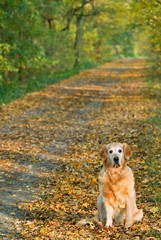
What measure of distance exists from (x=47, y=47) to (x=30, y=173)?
21.8m

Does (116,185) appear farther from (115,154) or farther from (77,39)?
(77,39)

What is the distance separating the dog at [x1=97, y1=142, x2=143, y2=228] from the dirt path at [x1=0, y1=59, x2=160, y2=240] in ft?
1.43

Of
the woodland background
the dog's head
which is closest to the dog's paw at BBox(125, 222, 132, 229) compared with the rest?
the dog's head

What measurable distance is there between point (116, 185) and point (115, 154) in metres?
0.39

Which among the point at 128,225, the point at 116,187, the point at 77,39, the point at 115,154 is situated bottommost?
the point at 128,225

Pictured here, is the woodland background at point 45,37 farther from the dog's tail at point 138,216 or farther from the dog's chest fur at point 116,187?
the dog's chest fur at point 116,187

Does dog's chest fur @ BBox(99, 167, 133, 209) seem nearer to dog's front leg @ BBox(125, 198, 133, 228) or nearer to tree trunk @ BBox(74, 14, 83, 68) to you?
dog's front leg @ BBox(125, 198, 133, 228)

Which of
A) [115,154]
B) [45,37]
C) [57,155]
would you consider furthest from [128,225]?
[45,37]

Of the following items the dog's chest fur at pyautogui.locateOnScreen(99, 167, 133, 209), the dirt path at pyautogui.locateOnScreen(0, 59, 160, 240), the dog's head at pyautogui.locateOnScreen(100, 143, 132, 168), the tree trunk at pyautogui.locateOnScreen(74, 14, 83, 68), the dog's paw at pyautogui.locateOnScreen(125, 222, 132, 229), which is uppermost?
the tree trunk at pyautogui.locateOnScreen(74, 14, 83, 68)

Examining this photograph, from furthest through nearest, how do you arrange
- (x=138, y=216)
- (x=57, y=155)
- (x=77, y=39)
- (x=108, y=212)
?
1. (x=77, y=39)
2. (x=57, y=155)
3. (x=138, y=216)
4. (x=108, y=212)

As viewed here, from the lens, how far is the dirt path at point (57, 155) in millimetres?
7309

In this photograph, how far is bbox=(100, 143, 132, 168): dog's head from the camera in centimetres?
625

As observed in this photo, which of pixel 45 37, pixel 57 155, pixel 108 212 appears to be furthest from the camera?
pixel 45 37

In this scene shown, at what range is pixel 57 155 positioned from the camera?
11.7 m
